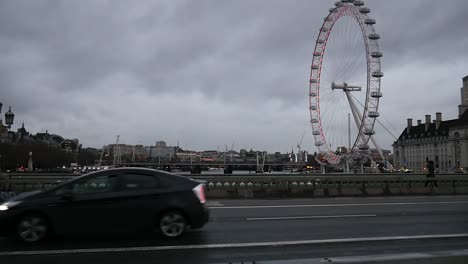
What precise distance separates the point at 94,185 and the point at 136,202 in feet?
3.23

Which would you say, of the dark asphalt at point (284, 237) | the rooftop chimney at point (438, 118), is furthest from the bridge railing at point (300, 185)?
the rooftop chimney at point (438, 118)

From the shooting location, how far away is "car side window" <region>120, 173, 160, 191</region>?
1064 cm

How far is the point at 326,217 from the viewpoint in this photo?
49.8 ft

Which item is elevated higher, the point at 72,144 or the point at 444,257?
the point at 72,144

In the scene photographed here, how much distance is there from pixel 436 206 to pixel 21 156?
367 ft

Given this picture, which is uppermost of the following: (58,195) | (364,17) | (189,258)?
(364,17)

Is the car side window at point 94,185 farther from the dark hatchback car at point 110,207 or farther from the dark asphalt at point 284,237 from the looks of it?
the dark asphalt at point 284,237

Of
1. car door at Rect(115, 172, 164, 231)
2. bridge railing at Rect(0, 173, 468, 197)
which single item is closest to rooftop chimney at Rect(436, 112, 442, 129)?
bridge railing at Rect(0, 173, 468, 197)

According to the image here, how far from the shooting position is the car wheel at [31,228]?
32.6 ft

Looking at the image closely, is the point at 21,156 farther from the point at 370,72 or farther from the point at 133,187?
the point at 133,187

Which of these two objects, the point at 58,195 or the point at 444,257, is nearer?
the point at 444,257

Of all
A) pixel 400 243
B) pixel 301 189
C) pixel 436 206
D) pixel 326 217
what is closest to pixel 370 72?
pixel 301 189

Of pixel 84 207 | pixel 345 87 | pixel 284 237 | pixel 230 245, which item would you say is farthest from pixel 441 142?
pixel 84 207

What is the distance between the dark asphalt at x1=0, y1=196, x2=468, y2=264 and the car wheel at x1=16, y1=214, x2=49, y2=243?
24 centimetres
